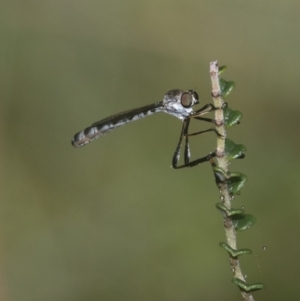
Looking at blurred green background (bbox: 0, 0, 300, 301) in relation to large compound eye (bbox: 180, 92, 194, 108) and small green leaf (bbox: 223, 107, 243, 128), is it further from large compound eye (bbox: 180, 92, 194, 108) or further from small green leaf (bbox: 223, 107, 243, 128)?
small green leaf (bbox: 223, 107, 243, 128)

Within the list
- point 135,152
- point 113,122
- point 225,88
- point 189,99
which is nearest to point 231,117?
point 225,88

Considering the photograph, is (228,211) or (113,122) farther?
(113,122)

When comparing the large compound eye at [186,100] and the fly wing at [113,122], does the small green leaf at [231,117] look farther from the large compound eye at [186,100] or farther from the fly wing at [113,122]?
the fly wing at [113,122]

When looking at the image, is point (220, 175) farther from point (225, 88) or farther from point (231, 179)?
point (225, 88)

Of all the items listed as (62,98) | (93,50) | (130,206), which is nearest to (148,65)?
(93,50)

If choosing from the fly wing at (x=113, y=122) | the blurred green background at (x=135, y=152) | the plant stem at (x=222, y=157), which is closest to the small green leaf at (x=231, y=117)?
the plant stem at (x=222, y=157)

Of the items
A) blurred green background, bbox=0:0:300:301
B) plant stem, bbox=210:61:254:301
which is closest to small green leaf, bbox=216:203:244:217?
plant stem, bbox=210:61:254:301

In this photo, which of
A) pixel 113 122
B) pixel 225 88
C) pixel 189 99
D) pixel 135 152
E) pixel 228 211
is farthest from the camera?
pixel 135 152

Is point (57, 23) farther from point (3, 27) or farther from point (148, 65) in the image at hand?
point (148, 65)
